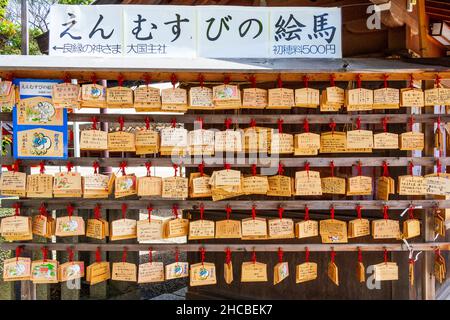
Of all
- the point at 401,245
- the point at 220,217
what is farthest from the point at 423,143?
the point at 220,217

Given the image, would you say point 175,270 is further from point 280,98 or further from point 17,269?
point 280,98

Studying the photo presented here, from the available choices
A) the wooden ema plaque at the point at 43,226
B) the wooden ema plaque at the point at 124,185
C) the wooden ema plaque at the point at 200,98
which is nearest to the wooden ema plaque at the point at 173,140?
the wooden ema plaque at the point at 200,98

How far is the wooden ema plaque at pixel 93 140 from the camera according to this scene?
4055 mm

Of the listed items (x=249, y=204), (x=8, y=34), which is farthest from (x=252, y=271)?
(x=8, y=34)

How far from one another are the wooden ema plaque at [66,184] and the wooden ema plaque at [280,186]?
2.02m

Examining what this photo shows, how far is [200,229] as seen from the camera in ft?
13.9

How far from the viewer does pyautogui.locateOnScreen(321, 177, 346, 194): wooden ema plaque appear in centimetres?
427

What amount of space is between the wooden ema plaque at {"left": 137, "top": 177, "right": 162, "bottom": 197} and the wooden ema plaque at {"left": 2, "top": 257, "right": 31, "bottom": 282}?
140 centimetres

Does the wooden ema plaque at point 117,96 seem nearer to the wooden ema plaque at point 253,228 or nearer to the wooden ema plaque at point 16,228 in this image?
the wooden ema plaque at point 16,228

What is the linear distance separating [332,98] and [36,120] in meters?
3.08

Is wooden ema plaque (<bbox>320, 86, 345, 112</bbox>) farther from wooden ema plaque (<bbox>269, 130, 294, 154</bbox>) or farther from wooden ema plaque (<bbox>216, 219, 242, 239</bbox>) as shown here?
wooden ema plaque (<bbox>216, 219, 242, 239</bbox>)

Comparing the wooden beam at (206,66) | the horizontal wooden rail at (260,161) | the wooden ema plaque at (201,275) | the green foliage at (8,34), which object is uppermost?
the green foliage at (8,34)
